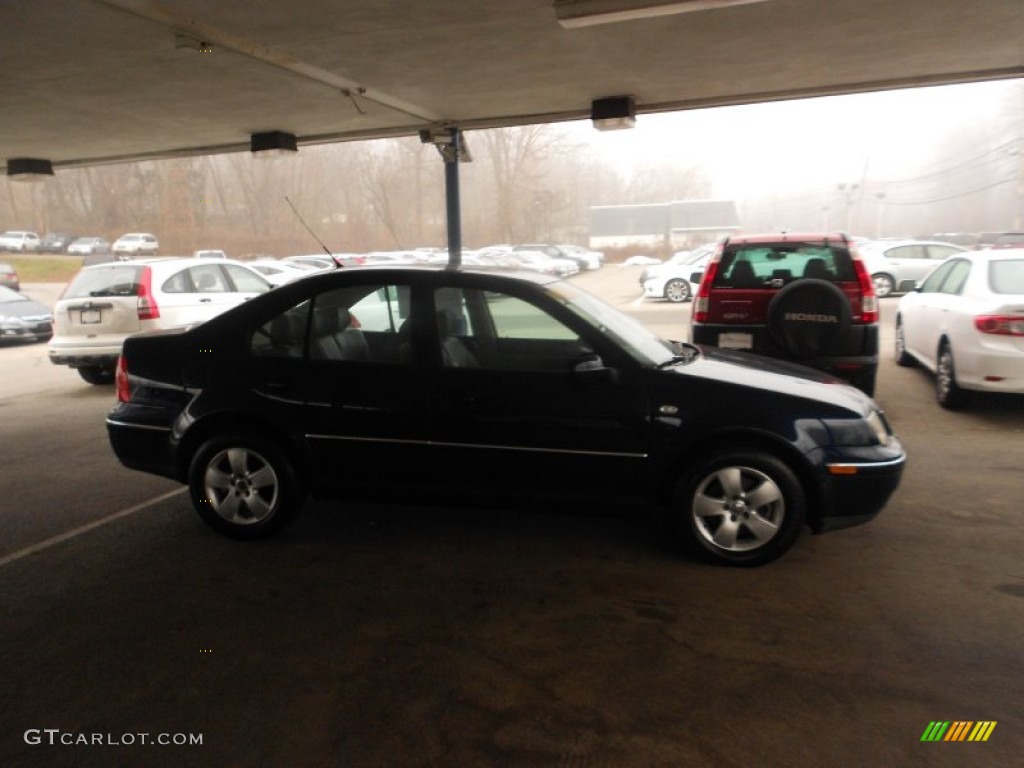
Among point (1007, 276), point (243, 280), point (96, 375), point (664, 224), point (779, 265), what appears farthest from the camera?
point (664, 224)

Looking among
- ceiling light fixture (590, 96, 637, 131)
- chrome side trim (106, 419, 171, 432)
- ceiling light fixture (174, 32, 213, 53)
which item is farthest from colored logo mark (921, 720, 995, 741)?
ceiling light fixture (590, 96, 637, 131)

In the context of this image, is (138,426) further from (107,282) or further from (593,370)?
(107,282)

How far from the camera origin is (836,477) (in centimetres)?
380

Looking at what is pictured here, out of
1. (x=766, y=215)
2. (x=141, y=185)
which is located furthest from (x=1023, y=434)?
(x=766, y=215)

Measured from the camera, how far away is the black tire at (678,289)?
2130 centimetres

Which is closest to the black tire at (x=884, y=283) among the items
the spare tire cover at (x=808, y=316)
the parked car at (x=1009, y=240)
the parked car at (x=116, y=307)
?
the parked car at (x=1009, y=240)

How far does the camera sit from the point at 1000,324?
21.6ft

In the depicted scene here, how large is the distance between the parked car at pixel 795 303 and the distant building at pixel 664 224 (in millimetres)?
40146

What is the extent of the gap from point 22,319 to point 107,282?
347 inches

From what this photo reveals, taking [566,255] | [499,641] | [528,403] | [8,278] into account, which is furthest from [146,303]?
[566,255]

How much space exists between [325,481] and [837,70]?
7.20 metres

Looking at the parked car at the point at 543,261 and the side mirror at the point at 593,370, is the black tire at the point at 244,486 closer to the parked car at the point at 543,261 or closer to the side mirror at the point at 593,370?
the side mirror at the point at 593,370

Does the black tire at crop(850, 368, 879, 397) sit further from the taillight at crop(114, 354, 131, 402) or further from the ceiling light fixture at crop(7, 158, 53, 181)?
the ceiling light fixture at crop(7, 158, 53, 181)

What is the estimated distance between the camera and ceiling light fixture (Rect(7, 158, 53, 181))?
1278cm
